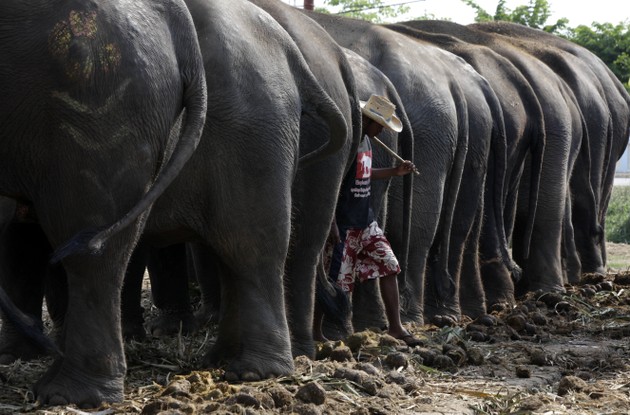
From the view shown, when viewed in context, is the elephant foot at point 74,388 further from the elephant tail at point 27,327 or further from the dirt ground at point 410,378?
the elephant tail at point 27,327

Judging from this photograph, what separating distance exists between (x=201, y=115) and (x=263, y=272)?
0.90m

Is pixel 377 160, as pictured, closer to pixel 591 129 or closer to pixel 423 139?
pixel 423 139

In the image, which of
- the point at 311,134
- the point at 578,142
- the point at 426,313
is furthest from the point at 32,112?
the point at 578,142

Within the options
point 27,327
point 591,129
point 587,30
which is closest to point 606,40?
point 587,30

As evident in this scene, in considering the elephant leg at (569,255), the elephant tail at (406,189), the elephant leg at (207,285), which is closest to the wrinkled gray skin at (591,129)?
the elephant leg at (569,255)

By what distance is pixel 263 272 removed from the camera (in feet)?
20.5

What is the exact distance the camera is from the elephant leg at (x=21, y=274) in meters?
6.54

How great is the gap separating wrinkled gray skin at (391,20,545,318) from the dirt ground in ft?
4.63

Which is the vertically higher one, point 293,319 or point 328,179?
point 328,179

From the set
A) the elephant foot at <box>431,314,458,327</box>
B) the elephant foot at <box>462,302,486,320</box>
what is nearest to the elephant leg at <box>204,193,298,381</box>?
the elephant foot at <box>431,314,458,327</box>

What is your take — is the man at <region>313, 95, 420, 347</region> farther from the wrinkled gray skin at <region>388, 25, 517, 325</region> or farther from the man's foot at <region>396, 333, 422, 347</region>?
the wrinkled gray skin at <region>388, 25, 517, 325</region>

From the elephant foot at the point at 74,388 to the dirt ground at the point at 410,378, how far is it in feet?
0.17

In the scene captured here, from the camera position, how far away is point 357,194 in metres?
7.86

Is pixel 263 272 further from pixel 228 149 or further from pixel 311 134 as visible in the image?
pixel 311 134
